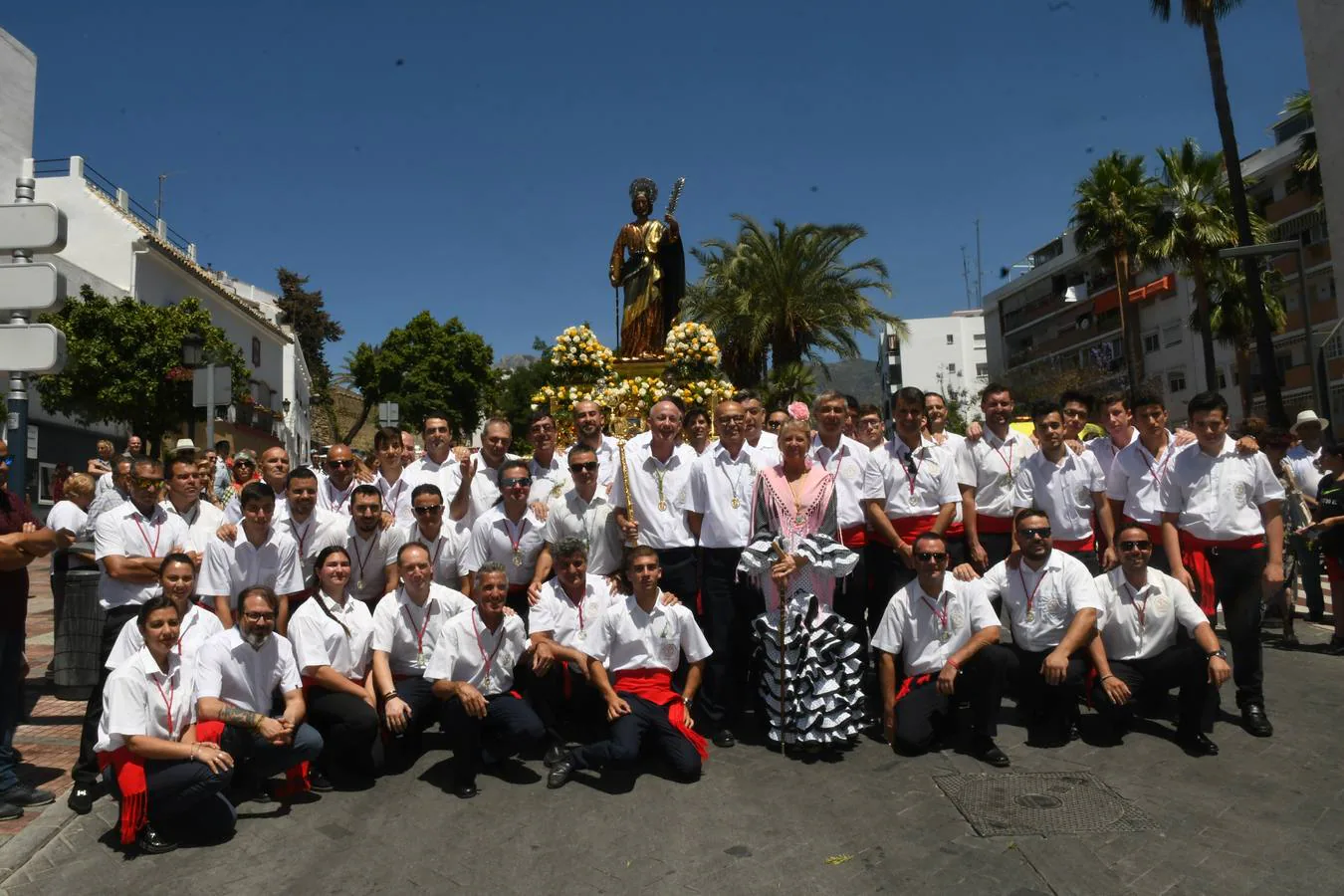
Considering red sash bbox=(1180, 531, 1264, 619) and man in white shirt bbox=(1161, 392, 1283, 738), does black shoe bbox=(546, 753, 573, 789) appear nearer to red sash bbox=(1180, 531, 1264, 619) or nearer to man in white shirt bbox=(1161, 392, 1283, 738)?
man in white shirt bbox=(1161, 392, 1283, 738)

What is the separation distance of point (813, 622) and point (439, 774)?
7.75ft

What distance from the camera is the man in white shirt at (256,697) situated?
189 inches

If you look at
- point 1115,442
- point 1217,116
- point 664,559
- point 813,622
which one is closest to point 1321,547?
point 1115,442

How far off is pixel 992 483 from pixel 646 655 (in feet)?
9.19

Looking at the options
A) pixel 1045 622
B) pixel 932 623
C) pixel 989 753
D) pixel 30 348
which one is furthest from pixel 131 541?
pixel 1045 622

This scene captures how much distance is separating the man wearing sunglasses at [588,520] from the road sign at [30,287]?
10.8ft

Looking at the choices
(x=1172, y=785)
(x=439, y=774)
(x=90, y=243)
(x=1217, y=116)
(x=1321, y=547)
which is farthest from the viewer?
(x=90, y=243)

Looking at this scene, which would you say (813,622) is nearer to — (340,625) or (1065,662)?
(1065,662)

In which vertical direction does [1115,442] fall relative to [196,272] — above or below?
below

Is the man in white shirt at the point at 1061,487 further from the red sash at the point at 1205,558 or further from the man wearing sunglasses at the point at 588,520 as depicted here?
the man wearing sunglasses at the point at 588,520

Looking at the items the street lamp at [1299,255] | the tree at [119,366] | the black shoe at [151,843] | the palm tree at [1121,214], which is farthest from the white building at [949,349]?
the black shoe at [151,843]

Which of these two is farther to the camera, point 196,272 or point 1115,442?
point 196,272

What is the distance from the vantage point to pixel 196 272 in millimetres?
31141

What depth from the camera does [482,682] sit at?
5.51 m
